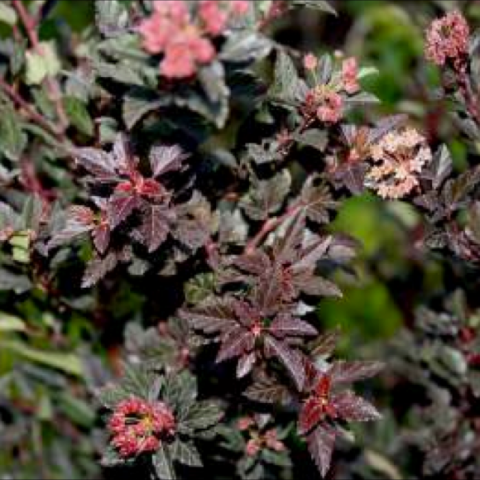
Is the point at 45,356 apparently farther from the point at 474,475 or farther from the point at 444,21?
the point at 444,21

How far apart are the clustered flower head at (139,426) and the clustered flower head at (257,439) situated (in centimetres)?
21

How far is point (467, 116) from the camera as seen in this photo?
1.42 meters

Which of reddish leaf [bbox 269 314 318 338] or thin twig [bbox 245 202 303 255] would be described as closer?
reddish leaf [bbox 269 314 318 338]

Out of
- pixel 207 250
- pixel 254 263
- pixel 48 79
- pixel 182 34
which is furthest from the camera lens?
pixel 48 79

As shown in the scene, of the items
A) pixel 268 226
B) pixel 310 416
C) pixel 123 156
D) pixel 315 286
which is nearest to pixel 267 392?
pixel 310 416

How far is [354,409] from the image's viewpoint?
51.7 inches

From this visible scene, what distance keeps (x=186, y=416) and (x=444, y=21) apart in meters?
0.68

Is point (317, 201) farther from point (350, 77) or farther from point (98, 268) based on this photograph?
point (98, 268)

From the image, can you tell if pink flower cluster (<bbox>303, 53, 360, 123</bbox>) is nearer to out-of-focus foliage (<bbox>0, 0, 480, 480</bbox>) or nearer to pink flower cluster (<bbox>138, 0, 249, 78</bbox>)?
out-of-focus foliage (<bbox>0, 0, 480, 480</bbox>)

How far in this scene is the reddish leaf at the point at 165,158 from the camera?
4.09 feet

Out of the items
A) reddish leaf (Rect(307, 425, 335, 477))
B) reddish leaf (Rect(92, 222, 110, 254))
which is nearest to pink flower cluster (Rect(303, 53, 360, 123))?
reddish leaf (Rect(92, 222, 110, 254))

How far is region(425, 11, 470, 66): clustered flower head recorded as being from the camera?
131cm

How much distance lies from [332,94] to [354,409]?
0.45m

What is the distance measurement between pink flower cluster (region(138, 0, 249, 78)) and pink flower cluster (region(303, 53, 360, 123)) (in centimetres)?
29
